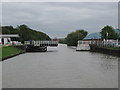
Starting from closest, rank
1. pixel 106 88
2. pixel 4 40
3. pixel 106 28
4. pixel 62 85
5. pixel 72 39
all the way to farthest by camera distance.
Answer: pixel 106 88 < pixel 62 85 < pixel 106 28 < pixel 4 40 < pixel 72 39

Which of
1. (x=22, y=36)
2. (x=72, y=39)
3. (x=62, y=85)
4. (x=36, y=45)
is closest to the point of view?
(x=62, y=85)

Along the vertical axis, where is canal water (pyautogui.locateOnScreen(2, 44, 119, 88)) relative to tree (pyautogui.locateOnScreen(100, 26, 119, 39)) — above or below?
below

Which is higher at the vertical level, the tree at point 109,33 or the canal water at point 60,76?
the tree at point 109,33

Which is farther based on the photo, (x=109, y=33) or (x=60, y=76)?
(x=109, y=33)

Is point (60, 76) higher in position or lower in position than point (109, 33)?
lower

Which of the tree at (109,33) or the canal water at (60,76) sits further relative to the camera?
the tree at (109,33)

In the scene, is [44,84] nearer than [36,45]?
Yes

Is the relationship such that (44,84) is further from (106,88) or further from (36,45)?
(36,45)

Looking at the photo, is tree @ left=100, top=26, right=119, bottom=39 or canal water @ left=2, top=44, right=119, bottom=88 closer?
canal water @ left=2, top=44, right=119, bottom=88

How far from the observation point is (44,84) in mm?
8523

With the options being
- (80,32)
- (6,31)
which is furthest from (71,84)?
(80,32)

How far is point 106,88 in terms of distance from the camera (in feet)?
25.5

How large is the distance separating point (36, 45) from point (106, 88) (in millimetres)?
39017

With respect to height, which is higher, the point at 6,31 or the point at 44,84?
the point at 6,31
